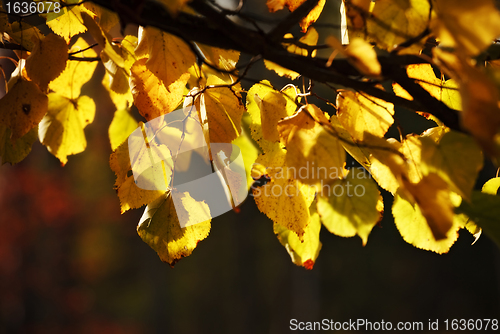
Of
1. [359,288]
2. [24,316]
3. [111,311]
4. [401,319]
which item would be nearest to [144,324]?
[111,311]

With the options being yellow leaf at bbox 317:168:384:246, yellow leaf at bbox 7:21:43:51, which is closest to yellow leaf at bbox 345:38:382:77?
yellow leaf at bbox 317:168:384:246

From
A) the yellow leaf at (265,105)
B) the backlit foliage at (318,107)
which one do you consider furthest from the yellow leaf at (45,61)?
the yellow leaf at (265,105)

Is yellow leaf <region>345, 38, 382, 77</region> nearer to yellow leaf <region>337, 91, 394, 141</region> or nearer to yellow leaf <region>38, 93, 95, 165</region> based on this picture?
yellow leaf <region>337, 91, 394, 141</region>

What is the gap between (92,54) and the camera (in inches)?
21.5

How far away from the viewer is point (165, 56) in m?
0.35

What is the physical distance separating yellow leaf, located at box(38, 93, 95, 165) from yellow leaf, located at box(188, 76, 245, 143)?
273mm

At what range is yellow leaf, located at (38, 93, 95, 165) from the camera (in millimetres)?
529

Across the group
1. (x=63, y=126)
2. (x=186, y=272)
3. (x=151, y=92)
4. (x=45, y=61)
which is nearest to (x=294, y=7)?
(x=151, y=92)

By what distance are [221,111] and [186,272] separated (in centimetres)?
748

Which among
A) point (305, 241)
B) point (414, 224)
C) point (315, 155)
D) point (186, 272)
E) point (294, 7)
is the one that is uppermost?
point (294, 7)

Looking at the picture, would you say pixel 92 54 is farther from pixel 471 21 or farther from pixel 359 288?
pixel 359 288

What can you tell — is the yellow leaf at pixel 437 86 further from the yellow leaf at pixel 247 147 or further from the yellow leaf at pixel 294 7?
the yellow leaf at pixel 247 147

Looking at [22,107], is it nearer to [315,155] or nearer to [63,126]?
[63,126]

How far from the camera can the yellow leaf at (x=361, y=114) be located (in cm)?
35
